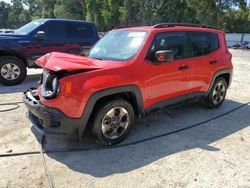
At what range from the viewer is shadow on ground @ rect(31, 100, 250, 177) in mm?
3816

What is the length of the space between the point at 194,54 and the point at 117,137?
7.49ft

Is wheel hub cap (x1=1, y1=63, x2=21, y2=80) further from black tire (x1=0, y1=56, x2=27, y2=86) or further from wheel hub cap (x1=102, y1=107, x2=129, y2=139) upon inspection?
wheel hub cap (x1=102, y1=107, x2=129, y2=139)

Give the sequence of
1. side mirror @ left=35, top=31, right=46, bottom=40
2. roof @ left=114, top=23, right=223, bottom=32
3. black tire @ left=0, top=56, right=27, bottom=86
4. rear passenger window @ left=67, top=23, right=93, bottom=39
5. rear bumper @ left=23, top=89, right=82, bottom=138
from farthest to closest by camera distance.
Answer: rear passenger window @ left=67, top=23, right=93, bottom=39 → side mirror @ left=35, top=31, right=46, bottom=40 → black tire @ left=0, top=56, right=27, bottom=86 → roof @ left=114, top=23, right=223, bottom=32 → rear bumper @ left=23, top=89, right=82, bottom=138

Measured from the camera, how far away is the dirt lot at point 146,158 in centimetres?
345

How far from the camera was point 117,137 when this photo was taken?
4371 mm

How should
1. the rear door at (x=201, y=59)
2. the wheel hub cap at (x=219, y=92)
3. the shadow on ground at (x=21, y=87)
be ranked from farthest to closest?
the shadow on ground at (x=21, y=87) < the wheel hub cap at (x=219, y=92) < the rear door at (x=201, y=59)

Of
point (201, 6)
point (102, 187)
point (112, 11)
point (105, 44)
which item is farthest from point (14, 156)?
point (112, 11)

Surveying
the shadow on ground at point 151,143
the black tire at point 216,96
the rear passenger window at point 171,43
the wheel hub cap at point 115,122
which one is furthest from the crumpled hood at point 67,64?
the black tire at point 216,96

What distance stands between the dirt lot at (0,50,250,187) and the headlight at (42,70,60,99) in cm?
86

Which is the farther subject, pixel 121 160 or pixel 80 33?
pixel 80 33

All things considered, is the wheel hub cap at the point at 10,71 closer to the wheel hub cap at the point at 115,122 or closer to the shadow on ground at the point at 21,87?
the shadow on ground at the point at 21,87

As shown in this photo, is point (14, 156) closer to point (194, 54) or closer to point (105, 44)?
point (105, 44)

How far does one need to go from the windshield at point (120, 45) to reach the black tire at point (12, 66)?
387 cm

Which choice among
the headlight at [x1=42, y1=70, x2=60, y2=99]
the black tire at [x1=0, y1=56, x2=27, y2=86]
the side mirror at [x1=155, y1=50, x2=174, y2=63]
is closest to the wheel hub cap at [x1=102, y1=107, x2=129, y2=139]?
the headlight at [x1=42, y1=70, x2=60, y2=99]
